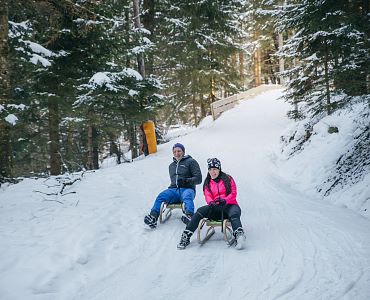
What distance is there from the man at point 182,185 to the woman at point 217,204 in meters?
0.67

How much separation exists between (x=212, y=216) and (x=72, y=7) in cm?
674

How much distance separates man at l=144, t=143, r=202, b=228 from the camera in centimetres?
650

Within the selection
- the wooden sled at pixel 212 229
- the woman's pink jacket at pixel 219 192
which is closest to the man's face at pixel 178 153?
the woman's pink jacket at pixel 219 192

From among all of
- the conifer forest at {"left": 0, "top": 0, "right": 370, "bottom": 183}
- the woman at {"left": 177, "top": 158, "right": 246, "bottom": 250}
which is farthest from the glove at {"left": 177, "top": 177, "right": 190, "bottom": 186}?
the conifer forest at {"left": 0, "top": 0, "right": 370, "bottom": 183}

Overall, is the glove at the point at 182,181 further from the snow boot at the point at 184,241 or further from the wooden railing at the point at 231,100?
the wooden railing at the point at 231,100

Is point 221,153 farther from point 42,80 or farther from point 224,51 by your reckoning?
point 224,51

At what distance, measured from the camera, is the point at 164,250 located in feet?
17.5

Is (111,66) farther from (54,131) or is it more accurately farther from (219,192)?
(219,192)

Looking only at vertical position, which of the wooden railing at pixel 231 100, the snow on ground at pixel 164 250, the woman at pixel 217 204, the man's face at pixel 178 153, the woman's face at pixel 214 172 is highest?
the wooden railing at pixel 231 100

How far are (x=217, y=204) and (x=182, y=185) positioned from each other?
1343mm

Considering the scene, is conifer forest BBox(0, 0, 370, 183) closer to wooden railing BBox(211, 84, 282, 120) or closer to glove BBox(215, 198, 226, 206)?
glove BBox(215, 198, 226, 206)

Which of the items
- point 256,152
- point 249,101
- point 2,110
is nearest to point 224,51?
point 249,101

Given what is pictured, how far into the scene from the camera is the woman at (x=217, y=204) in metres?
5.46

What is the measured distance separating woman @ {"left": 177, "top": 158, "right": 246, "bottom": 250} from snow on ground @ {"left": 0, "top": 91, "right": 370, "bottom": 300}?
0.93 ft
